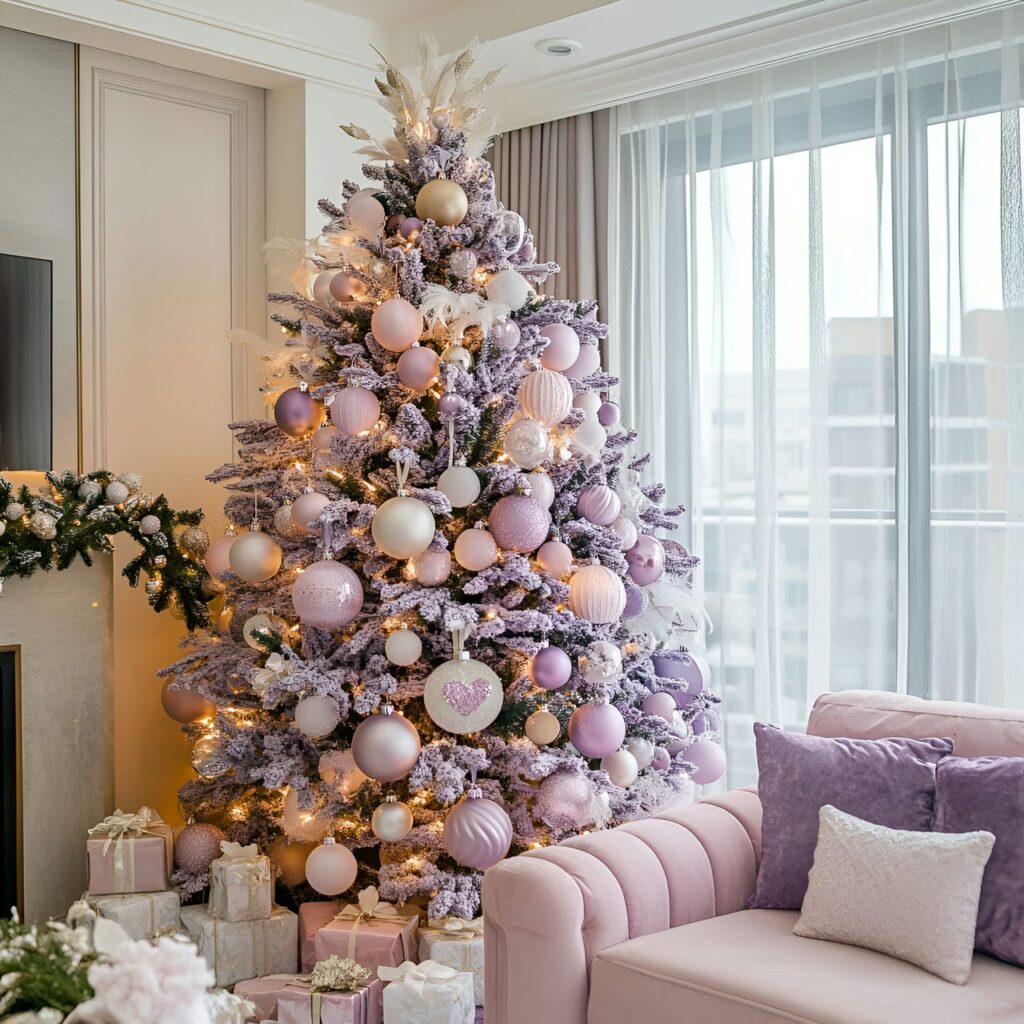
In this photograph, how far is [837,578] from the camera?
140 inches

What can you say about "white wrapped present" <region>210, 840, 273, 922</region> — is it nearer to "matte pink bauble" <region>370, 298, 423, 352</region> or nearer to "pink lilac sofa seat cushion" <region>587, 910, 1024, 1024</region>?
"pink lilac sofa seat cushion" <region>587, 910, 1024, 1024</region>

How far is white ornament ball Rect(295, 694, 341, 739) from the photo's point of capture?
2900 millimetres

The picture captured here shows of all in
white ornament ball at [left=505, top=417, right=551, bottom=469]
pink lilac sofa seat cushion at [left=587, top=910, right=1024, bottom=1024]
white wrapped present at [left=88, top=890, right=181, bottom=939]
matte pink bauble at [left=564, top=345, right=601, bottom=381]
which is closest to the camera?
pink lilac sofa seat cushion at [left=587, top=910, right=1024, bottom=1024]

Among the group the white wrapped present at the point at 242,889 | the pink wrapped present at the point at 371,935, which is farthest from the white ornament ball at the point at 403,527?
the white wrapped present at the point at 242,889

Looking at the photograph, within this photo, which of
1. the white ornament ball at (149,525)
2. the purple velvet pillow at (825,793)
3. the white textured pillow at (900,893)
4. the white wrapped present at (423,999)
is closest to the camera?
the white textured pillow at (900,893)

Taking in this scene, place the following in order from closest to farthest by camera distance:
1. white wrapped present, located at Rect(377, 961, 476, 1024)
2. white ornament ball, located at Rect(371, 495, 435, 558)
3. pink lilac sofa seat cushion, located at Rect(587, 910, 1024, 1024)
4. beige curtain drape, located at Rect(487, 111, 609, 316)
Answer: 1. pink lilac sofa seat cushion, located at Rect(587, 910, 1024, 1024)
2. white wrapped present, located at Rect(377, 961, 476, 1024)
3. white ornament ball, located at Rect(371, 495, 435, 558)
4. beige curtain drape, located at Rect(487, 111, 609, 316)

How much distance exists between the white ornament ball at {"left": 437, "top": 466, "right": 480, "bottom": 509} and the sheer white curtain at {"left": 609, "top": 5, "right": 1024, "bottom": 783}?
1236 millimetres

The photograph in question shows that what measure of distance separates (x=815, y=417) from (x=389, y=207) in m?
1.45

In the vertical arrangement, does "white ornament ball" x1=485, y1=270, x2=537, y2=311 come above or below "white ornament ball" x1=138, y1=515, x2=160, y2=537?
above

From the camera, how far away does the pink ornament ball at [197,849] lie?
3.26 m

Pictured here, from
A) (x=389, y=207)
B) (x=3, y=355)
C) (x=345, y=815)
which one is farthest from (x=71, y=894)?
(x=389, y=207)

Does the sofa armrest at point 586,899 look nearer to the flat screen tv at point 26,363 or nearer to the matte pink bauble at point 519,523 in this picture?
the matte pink bauble at point 519,523

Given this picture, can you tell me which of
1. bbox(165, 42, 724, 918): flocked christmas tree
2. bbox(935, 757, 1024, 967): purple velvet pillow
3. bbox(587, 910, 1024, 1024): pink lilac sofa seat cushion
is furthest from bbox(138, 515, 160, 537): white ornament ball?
bbox(935, 757, 1024, 967): purple velvet pillow

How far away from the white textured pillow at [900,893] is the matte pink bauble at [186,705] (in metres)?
1.90
